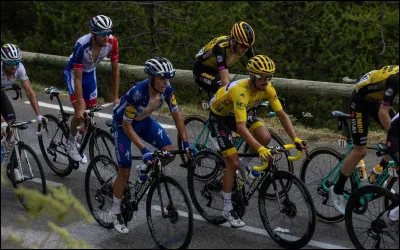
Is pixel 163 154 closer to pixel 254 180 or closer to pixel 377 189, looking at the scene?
pixel 254 180

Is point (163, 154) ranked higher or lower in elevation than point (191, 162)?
higher

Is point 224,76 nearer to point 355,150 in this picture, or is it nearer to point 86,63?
point 86,63

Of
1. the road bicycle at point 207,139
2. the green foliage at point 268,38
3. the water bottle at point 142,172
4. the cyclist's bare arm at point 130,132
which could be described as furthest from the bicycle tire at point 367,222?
the green foliage at point 268,38

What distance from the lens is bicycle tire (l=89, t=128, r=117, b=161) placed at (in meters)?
9.32

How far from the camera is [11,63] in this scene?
29.4 ft

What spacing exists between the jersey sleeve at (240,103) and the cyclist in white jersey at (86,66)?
7.56ft

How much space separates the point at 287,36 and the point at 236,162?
44.5ft

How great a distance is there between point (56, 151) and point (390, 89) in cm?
531

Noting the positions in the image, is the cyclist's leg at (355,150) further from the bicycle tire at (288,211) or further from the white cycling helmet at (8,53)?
the white cycling helmet at (8,53)

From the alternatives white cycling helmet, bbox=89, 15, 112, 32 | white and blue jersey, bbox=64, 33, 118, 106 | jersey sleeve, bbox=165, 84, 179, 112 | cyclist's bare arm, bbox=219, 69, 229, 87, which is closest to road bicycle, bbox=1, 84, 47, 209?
white and blue jersey, bbox=64, 33, 118, 106

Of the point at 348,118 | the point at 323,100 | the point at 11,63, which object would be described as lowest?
the point at 323,100

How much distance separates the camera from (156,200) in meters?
7.39

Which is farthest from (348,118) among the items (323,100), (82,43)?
(323,100)

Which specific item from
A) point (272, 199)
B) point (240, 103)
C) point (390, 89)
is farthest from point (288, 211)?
point (390, 89)
